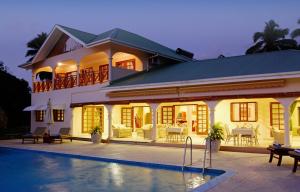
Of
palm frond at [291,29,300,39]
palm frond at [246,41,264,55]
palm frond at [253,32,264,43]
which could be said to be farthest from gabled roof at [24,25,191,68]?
palm frond at [253,32,264,43]

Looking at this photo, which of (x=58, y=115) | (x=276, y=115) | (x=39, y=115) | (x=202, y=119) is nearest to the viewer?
(x=276, y=115)

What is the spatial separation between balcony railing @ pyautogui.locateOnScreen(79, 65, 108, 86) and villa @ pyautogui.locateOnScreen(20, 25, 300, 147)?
1.9 inches

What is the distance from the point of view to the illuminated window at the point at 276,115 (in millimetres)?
17141

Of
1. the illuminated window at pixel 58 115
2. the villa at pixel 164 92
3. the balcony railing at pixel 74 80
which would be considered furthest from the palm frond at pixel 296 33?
the illuminated window at pixel 58 115

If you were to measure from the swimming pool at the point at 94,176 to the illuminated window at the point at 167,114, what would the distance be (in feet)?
26.1

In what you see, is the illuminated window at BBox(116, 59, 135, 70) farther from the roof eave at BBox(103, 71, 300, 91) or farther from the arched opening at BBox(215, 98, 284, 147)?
the arched opening at BBox(215, 98, 284, 147)

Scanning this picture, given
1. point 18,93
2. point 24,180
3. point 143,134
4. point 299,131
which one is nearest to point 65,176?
point 24,180

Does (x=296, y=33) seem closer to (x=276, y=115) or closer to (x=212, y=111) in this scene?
(x=276, y=115)

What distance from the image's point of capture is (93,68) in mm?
24734

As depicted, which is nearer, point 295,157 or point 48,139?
point 295,157

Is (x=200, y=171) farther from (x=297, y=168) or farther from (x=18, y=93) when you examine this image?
(x=18, y=93)

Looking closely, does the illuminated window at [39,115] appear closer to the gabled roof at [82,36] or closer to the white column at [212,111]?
the gabled roof at [82,36]

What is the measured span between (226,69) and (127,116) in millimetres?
8544

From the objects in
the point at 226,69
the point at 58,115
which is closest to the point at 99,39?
the point at 58,115
